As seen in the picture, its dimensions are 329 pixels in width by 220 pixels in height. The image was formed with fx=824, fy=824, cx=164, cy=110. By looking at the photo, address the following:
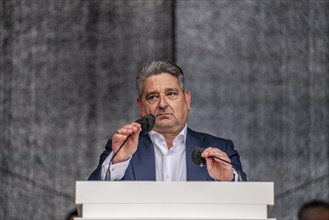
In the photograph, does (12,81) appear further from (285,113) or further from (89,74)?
(285,113)

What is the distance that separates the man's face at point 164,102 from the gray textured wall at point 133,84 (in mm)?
2345

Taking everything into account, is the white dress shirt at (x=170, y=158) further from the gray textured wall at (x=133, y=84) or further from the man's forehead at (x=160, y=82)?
the gray textured wall at (x=133, y=84)

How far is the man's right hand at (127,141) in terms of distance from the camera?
289 cm

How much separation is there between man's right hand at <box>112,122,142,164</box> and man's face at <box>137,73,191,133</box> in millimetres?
424

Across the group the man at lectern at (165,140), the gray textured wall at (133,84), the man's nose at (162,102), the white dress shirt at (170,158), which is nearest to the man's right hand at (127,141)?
the man at lectern at (165,140)

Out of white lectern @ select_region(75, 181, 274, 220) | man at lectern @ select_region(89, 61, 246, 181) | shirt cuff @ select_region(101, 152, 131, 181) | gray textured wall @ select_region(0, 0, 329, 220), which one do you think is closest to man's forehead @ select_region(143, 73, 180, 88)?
man at lectern @ select_region(89, 61, 246, 181)

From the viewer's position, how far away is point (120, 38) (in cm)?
590

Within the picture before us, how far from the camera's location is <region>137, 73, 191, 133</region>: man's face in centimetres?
346

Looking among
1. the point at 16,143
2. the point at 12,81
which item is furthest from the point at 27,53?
the point at 16,143

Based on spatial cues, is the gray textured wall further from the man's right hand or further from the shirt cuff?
the man's right hand

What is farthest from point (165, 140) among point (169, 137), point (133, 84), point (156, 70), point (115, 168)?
point (133, 84)

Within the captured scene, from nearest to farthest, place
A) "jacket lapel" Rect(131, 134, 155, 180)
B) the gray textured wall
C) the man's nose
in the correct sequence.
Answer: "jacket lapel" Rect(131, 134, 155, 180) → the man's nose → the gray textured wall

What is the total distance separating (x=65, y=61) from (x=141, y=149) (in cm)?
260

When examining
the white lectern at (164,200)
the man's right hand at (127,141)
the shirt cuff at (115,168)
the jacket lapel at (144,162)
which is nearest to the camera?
the white lectern at (164,200)
